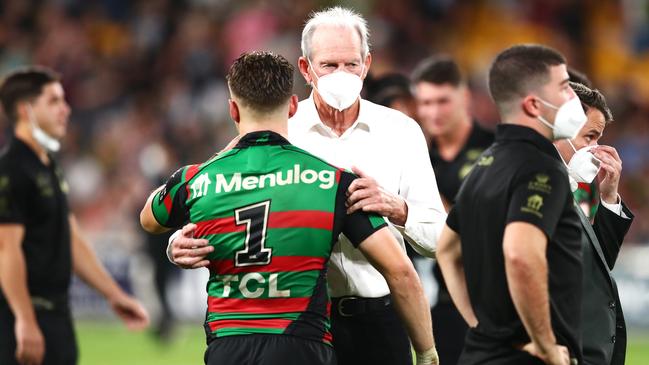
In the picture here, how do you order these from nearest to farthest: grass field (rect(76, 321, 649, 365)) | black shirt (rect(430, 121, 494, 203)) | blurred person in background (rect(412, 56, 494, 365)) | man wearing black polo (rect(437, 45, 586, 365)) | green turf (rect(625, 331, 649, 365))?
man wearing black polo (rect(437, 45, 586, 365)) → blurred person in background (rect(412, 56, 494, 365)) → black shirt (rect(430, 121, 494, 203)) → green turf (rect(625, 331, 649, 365)) → grass field (rect(76, 321, 649, 365))

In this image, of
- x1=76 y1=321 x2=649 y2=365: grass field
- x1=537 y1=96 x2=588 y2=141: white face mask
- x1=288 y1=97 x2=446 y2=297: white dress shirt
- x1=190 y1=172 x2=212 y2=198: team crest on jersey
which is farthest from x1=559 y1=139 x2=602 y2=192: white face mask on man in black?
x1=76 y1=321 x2=649 y2=365: grass field

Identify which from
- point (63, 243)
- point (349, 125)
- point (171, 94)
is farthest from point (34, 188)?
point (171, 94)

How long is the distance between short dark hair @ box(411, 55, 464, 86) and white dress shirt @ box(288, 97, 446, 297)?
10.7 feet

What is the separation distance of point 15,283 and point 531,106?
371cm

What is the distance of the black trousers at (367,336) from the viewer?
5.04 m

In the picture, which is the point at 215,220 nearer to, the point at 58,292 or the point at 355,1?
the point at 58,292

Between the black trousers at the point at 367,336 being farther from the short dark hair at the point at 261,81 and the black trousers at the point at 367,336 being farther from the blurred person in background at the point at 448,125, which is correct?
the blurred person in background at the point at 448,125

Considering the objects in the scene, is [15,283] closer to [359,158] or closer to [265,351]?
[359,158]

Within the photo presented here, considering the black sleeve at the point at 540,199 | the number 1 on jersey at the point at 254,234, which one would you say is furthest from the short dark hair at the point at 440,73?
the black sleeve at the point at 540,199

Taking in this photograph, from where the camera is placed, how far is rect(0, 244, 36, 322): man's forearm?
671cm

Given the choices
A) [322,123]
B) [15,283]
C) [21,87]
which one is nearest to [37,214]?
[15,283]

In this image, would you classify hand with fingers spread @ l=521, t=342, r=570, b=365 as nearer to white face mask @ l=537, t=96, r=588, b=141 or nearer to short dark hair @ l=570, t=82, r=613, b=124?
white face mask @ l=537, t=96, r=588, b=141

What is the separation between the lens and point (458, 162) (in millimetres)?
7875

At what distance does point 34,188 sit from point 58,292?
0.66 meters
